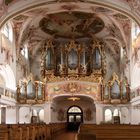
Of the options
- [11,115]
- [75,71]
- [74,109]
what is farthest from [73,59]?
[11,115]

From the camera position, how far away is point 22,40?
2809 cm

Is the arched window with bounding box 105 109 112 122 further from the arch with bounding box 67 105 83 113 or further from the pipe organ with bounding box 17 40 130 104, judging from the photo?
the arch with bounding box 67 105 83 113

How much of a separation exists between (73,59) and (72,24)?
9.50ft

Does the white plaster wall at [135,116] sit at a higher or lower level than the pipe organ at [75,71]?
lower

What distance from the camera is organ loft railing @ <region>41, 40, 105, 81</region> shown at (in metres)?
29.4

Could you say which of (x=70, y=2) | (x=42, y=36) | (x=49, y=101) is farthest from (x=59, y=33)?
(x=70, y=2)

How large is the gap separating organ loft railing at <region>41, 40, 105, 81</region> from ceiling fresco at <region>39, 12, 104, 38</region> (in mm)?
894

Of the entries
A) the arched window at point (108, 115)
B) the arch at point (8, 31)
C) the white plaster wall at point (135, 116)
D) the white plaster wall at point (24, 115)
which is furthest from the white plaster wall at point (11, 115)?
the white plaster wall at point (135, 116)

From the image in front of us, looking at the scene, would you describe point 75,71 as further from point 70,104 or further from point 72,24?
point 70,104

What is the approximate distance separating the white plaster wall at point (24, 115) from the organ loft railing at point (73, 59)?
302 cm

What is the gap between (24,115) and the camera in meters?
29.6

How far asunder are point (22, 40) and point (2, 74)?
3395mm

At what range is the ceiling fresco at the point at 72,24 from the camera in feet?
88.0

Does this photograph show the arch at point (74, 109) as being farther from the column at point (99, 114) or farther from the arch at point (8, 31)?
the arch at point (8, 31)
